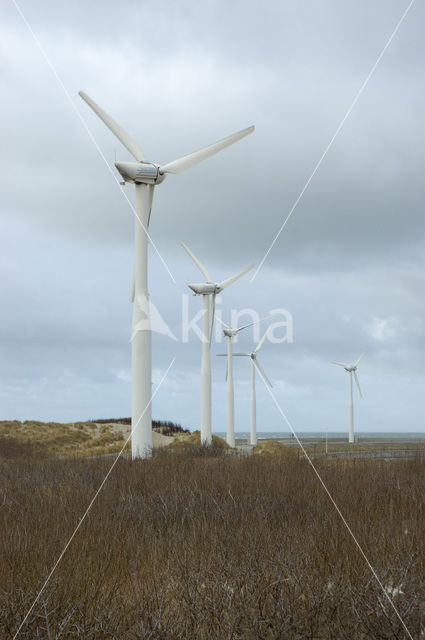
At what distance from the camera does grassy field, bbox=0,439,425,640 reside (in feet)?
15.6

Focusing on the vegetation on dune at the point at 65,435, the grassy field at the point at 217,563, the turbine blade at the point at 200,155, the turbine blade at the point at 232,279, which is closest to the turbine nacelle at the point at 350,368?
the vegetation on dune at the point at 65,435

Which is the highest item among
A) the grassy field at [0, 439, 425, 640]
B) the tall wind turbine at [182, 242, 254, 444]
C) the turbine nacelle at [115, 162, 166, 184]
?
the turbine nacelle at [115, 162, 166, 184]

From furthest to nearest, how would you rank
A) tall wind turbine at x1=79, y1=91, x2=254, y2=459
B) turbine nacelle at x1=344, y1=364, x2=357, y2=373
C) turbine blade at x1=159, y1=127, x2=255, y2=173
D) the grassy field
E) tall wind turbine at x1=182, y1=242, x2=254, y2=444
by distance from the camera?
turbine nacelle at x1=344, y1=364, x2=357, y2=373 → tall wind turbine at x1=182, y1=242, x2=254, y2=444 → turbine blade at x1=159, y1=127, x2=255, y2=173 → tall wind turbine at x1=79, y1=91, x2=254, y2=459 → the grassy field

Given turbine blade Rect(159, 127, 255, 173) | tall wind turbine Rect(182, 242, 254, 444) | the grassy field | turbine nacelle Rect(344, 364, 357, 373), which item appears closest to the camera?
the grassy field

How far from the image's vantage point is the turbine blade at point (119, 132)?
22672 millimetres

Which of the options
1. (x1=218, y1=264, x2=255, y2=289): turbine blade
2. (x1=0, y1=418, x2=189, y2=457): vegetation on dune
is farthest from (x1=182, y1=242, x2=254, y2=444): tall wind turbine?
(x1=0, y1=418, x2=189, y2=457): vegetation on dune

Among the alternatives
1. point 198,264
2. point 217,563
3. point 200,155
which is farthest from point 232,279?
point 217,563

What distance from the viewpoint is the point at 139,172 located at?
71.3 feet

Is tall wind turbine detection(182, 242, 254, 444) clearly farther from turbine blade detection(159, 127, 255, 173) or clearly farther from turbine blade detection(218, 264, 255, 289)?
turbine blade detection(159, 127, 255, 173)

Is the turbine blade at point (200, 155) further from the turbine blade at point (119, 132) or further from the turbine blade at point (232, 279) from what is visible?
the turbine blade at point (232, 279)

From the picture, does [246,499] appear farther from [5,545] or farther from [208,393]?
[208,393]

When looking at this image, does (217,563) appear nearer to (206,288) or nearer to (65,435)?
(206,288)

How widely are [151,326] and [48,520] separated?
494 inches

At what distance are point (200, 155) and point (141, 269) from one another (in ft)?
17.1
